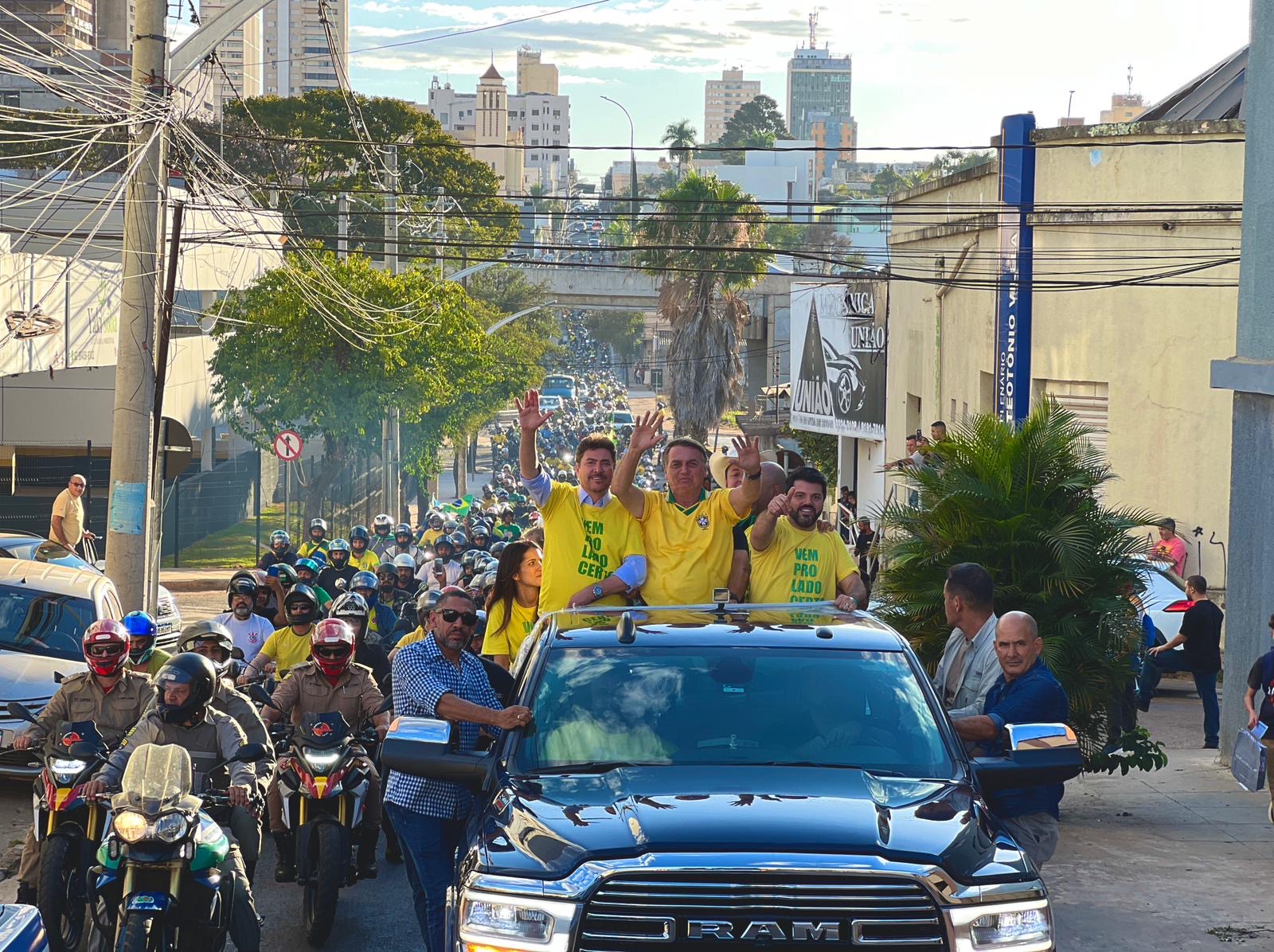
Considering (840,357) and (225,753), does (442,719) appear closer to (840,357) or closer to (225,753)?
(225,753)

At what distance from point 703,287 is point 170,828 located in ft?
159

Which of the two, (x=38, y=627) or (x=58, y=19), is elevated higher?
(x=58, y=19)

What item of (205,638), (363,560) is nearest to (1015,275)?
(363,560)

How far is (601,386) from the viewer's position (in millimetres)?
114250

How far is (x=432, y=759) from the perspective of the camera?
6074mm

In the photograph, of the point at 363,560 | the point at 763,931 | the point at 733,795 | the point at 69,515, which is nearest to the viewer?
the point at 763,931

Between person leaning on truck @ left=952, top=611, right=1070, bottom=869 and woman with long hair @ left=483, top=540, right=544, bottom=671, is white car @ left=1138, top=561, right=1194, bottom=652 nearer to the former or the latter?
woman with long hair @ left=483, top=540, right=544, bottom=671

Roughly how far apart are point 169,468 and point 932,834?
13.3 m

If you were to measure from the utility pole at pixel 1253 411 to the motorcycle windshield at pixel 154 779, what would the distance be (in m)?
10.1

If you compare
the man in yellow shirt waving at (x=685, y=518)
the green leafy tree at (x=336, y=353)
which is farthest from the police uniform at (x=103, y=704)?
the green leafy tree at (x=336, y=353)

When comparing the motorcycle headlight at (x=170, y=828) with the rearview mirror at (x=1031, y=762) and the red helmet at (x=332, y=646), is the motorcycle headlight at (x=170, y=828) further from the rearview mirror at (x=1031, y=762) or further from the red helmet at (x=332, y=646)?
the rearview mirror at (x=1031, y=762)

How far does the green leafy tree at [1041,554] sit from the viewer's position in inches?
443

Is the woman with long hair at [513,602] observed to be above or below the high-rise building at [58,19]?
below

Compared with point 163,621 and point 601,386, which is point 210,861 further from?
point 601,386
